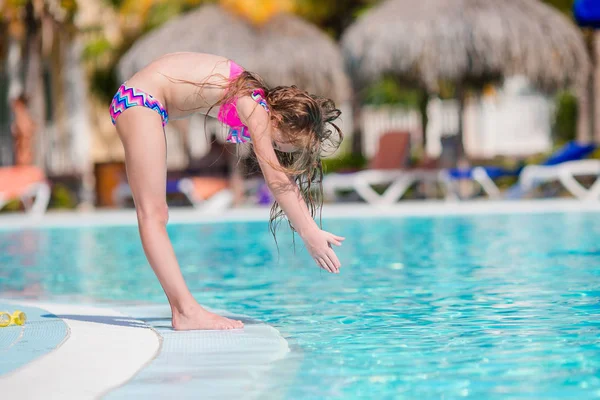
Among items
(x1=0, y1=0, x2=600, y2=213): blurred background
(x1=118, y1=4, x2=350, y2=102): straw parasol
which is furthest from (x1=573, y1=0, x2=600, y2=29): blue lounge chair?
(x1=118, y1=4, x2=350, y2=102): straw parasol

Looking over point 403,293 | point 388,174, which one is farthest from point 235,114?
point 388,174

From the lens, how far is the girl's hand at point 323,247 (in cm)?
381

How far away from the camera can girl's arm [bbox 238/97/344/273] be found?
3.84 m

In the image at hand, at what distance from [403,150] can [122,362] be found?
13694 millimetres

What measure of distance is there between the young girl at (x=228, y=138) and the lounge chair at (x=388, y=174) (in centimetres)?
1094

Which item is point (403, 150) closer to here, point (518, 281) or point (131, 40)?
point (131, 40)

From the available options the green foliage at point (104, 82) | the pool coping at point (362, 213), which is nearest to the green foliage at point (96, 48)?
the green foliage at point (104, 82)

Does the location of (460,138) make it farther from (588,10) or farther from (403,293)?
(403,293)

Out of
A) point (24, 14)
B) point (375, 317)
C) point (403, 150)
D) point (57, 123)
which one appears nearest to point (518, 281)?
point (375, 317)

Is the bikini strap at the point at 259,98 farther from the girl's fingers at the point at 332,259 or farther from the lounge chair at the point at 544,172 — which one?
the lounge chair at the point at 544,172

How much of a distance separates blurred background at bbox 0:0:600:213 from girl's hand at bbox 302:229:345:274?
23.8 feet

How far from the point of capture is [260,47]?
16.9 m

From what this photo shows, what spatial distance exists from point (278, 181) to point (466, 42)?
12.4 metres

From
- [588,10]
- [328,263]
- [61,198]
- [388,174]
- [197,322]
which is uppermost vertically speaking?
[588,10]
